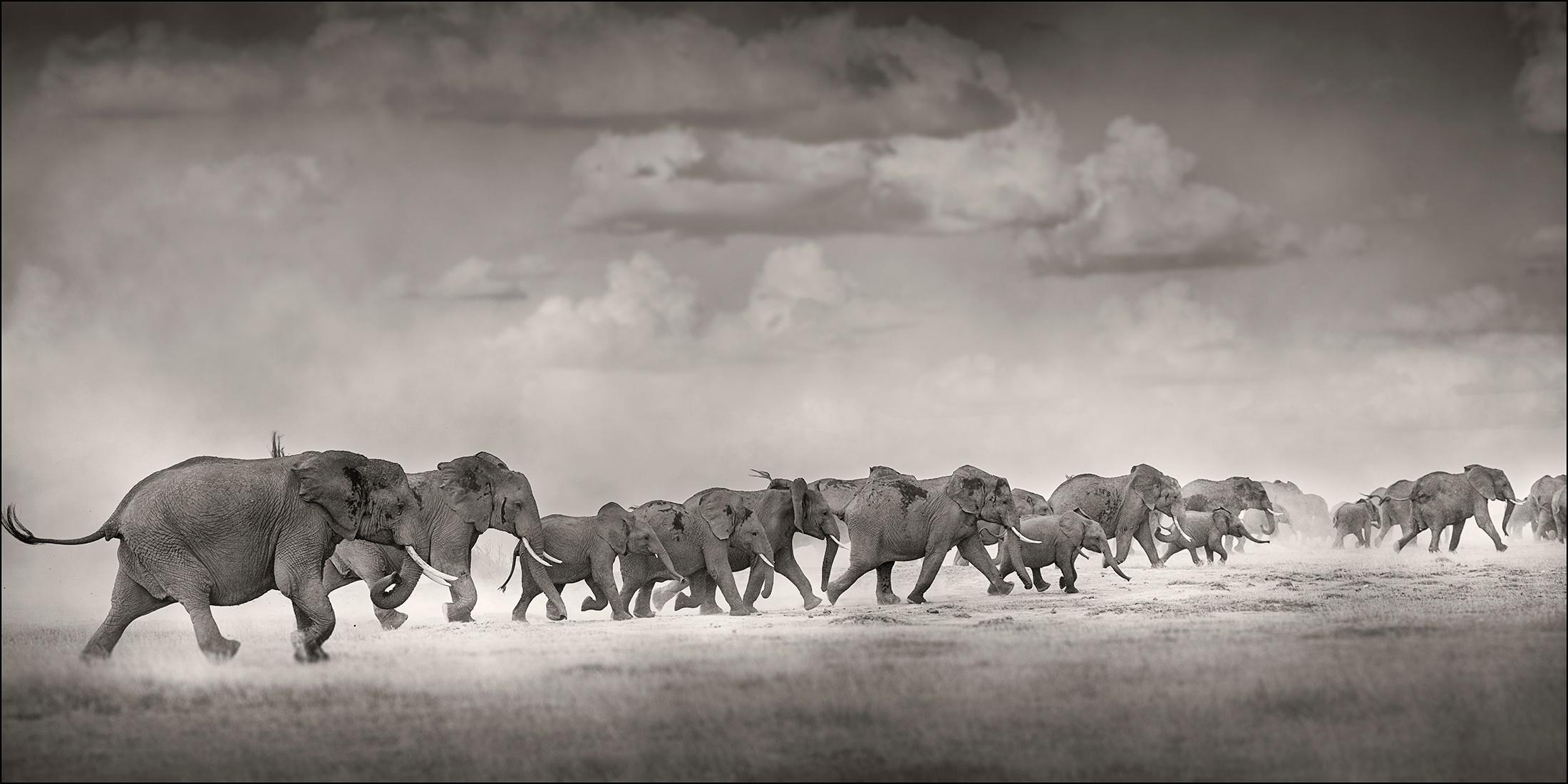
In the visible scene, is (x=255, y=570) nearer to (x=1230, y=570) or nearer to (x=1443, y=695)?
(x=1443, y=695)

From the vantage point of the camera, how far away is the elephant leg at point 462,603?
32125mm

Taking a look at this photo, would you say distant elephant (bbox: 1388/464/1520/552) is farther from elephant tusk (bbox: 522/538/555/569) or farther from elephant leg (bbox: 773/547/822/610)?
elephant tusk (bbox: 522/538/555/569)

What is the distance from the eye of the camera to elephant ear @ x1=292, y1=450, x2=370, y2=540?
24344mm

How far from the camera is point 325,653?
24.3 meters

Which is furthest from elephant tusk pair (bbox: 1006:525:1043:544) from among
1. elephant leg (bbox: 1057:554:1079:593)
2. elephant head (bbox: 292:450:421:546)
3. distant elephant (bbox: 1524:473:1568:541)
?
distant elephant (bbox: 1524:473:1568:541)

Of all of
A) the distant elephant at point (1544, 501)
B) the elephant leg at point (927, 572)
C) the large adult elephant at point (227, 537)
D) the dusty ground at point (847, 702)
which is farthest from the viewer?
the distant elephant at point (1544, 501)

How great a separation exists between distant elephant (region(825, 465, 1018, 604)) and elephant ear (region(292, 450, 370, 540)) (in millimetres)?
12702

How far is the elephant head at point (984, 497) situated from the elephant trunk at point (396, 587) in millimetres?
11303

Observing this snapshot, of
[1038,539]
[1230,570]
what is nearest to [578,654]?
[1038,539]

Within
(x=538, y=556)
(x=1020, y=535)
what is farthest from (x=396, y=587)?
(x=1020, y=535)

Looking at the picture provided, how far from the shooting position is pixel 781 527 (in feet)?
119

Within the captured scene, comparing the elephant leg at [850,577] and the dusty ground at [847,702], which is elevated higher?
the elephant leg at [850,577]

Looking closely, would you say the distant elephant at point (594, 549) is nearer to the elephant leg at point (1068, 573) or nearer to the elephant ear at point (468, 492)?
the elephant ear at point (468, 492)

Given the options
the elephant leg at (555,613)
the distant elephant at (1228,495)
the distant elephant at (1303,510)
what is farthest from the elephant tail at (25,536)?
the distant elephant at (1303,510)
